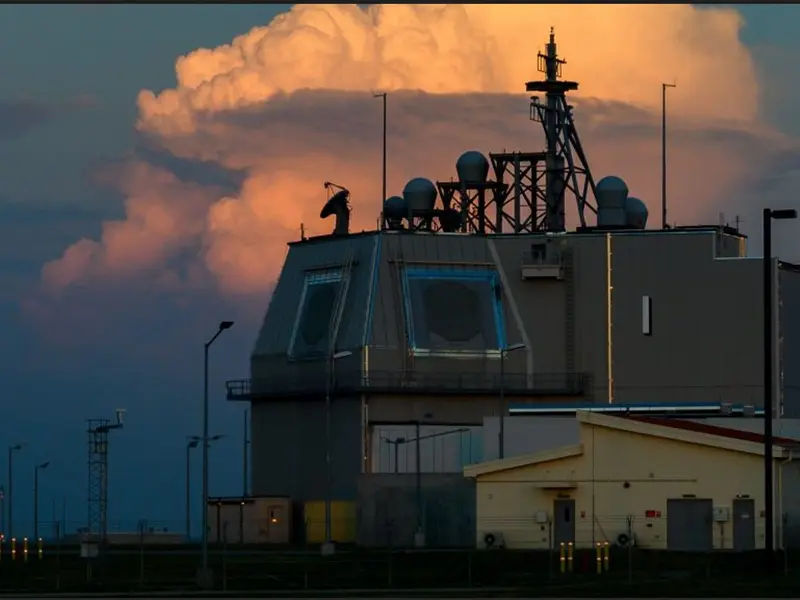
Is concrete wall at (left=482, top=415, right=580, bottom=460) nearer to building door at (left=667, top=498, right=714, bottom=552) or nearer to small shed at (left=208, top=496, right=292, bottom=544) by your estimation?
small shed at (left=208, top=496, right=292, bottom=544)

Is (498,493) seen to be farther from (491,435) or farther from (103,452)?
(103,452)

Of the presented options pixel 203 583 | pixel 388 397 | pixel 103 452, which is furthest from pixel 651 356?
pixel 203 583

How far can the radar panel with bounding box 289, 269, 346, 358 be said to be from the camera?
120 m

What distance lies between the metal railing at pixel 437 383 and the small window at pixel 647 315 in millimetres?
4533

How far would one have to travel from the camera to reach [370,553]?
87.7m

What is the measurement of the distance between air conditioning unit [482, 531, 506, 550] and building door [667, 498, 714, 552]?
7199mm

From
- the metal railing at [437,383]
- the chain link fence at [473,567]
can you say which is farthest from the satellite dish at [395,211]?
the chain link fence at [473,567]

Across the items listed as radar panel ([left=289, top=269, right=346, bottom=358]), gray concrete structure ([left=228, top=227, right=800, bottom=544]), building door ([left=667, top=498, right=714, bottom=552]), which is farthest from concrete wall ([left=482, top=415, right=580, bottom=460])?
building door ([left=667, top=498, right=714, bottom=552])

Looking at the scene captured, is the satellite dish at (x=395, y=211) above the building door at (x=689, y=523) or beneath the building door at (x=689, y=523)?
above

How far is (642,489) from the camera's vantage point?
82750 mm

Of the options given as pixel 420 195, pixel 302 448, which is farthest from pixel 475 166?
pixel 302 448

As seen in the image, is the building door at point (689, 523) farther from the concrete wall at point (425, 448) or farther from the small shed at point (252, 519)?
the small shed at point (252, 519)

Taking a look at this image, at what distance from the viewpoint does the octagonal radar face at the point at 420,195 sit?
420 feet

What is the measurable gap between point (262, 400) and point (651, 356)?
2364 centimetres
